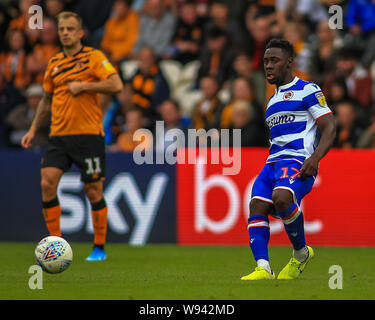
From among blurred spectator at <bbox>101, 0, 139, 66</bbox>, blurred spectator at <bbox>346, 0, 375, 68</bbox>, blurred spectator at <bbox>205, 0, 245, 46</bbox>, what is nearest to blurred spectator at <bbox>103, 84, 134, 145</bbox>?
blurred spectator at <bbox>101, 0, 139, 66</bbox>

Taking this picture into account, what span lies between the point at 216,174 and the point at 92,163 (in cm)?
306

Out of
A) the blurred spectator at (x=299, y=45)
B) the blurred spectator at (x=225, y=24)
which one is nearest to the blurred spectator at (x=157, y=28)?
the blurred spectator at (x=225, y=24)

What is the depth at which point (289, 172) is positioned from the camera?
23.6ft

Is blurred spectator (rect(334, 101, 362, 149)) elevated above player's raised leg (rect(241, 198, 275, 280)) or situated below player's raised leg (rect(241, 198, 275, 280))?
above

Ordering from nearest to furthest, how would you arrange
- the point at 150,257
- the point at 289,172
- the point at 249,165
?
the point at 289,172, the point at 150,257, the point at 249,165

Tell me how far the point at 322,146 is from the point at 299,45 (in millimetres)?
7275

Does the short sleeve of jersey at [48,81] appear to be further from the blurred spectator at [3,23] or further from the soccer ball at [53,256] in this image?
the blurred spectator at [3,23]

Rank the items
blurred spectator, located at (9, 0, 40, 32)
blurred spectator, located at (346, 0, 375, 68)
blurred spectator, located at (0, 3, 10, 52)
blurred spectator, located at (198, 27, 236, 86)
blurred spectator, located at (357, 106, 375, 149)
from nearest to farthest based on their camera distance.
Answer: blurred spectator, located at (357, 106, 375, 149)
blurred spectator, located at (346, 0, 375, 68)
blurred spectator, located at (198, 27, 236, 86)
blurred spectator, located at (9, 0, 40, 32)
blurred spectator, located at (0, 3, 10, 52)

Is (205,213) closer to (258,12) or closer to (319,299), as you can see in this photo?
(258,12)

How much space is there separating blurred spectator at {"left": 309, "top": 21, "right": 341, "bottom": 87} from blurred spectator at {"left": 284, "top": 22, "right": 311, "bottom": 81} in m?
0.10

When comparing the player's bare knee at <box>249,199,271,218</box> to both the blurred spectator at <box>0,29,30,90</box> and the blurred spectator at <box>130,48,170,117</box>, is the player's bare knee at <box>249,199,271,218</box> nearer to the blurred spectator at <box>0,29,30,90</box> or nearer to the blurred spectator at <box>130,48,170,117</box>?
the blurred spectator at <box>130,48,170,117</box>

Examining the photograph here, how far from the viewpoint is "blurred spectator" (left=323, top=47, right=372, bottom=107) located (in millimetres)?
13125

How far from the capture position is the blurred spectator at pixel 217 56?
1447 centimetres

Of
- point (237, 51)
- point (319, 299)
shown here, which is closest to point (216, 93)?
point (237, 51)
